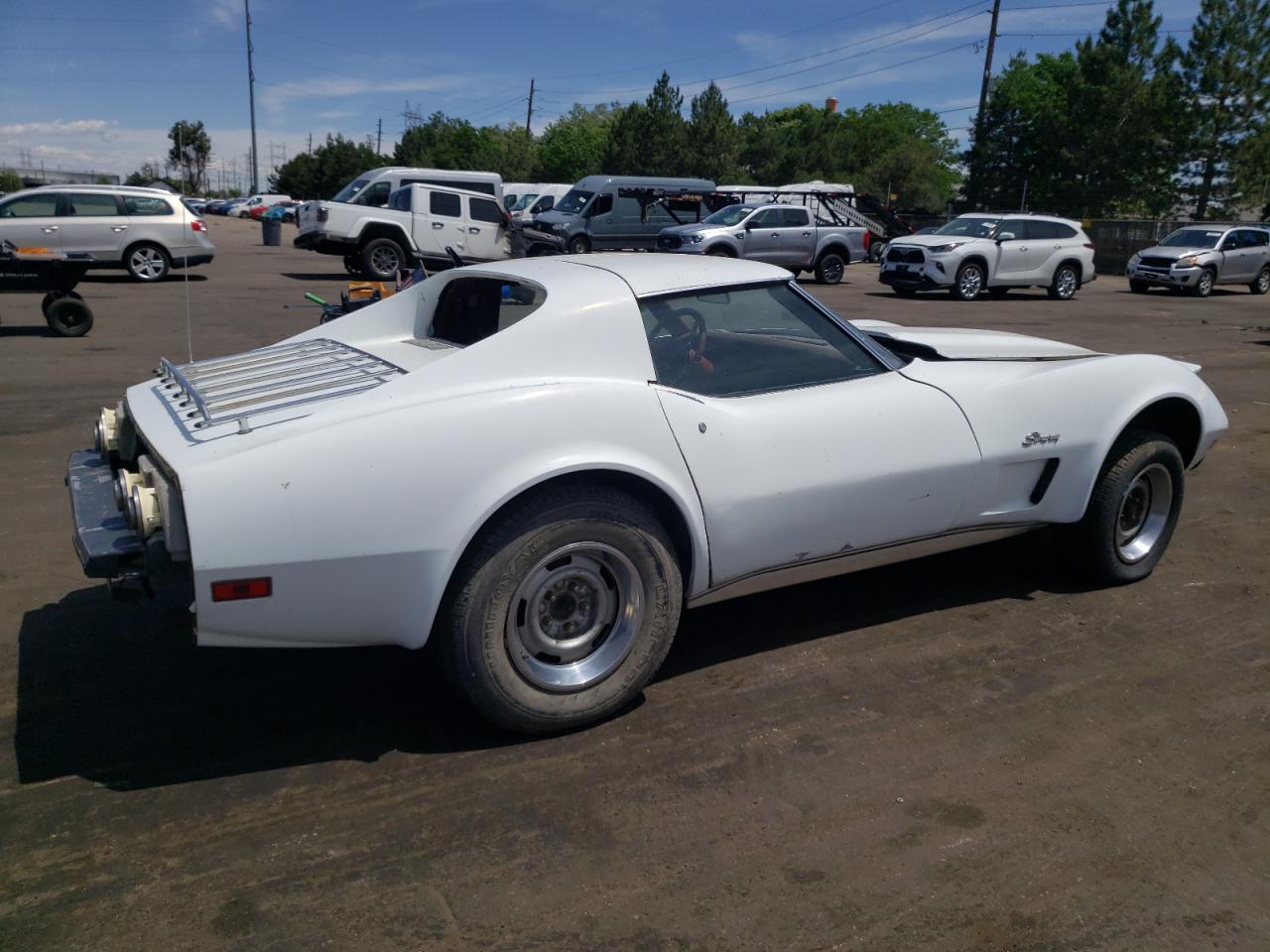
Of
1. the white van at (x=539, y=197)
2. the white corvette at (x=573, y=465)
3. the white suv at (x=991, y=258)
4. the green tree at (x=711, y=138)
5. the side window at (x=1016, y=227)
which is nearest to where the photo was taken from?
the white corvette at (x=573, y=465)

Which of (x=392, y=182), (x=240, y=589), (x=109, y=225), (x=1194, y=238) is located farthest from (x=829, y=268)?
(x=240, y=589)

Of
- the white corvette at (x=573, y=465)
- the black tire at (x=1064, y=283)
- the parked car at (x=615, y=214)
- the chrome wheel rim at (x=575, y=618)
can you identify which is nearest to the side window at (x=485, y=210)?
the parked car at (x=615, y=214)

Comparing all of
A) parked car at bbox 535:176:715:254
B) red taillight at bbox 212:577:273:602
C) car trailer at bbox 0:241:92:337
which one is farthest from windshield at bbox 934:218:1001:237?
red taillight at bbox 212:577:273:602

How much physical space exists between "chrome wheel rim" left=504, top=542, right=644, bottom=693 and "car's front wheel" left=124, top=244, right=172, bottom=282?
686 inches

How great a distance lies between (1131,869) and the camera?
2.60 meters

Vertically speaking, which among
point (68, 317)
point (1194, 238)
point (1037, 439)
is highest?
point (1194, 238)

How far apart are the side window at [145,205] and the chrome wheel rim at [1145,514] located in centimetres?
1752

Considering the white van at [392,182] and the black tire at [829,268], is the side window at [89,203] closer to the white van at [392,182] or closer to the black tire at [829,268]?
the white van at [392,182]

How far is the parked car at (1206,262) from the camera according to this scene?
74.4 ft

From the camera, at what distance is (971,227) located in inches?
788

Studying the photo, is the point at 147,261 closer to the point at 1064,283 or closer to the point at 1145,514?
the point at 1064,283

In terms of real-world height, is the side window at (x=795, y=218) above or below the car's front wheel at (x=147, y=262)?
above

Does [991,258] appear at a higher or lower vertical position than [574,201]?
lower

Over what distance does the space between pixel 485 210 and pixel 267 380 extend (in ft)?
59.5
